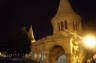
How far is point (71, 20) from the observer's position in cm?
4453

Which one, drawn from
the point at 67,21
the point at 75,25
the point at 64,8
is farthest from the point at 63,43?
the point at 64,8

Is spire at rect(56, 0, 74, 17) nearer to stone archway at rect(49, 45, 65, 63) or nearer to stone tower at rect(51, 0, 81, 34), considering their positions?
stone tower at rect(51, 0, 81, 34)

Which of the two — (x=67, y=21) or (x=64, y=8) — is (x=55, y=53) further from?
(x=64, y=8)

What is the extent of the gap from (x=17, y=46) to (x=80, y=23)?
13.0m

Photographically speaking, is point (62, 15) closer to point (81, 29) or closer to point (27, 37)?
point (81, 29)

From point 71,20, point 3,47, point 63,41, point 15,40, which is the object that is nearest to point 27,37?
point 15,40

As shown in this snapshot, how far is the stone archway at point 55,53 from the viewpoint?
40.1m

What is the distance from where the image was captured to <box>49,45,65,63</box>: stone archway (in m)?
40.1

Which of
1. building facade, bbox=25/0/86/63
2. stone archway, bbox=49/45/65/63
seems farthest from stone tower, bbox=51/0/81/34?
stone archway, bbox=49/45/65/63

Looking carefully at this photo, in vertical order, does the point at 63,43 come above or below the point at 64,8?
below

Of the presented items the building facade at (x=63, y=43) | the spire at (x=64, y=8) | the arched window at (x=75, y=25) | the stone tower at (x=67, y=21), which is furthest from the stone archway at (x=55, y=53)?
the spire at (x=64, y=8)

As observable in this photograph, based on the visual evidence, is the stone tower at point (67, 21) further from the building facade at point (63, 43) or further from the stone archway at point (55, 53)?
the stone archway at point (55, 53)

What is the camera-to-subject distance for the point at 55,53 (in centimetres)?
4141

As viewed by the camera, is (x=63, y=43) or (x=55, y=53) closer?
(x=63, y=43)
